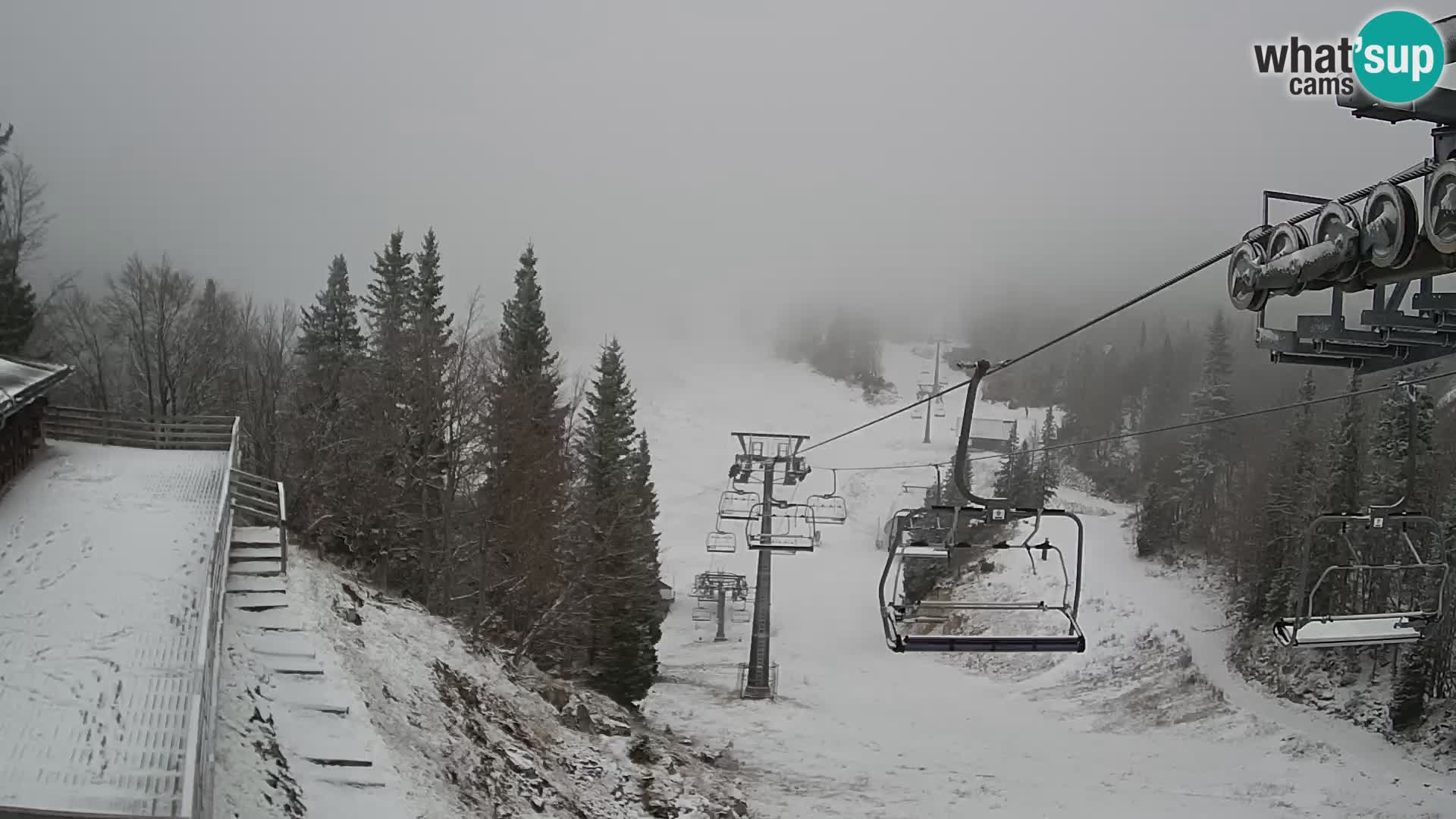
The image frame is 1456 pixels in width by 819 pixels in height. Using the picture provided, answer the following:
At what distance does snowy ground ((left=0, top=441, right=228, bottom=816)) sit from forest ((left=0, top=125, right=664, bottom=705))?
544 centimetres

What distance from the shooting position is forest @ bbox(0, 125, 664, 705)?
2733 centimetres

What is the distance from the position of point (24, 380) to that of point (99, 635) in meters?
12.9

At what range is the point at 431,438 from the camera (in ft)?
93.6

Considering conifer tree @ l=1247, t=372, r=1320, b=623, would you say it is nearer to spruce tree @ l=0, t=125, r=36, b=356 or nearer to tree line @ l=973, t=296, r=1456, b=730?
tree line @ l=973, t=296, r=1456, b=730

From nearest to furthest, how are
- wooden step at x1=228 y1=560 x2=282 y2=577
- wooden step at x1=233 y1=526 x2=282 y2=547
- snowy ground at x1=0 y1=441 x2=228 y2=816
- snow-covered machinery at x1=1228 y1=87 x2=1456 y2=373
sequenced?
snow-covered machinery at x1=1228 y1=87 x2=1456 y2=373, snowy ground at x1=0 y1=441 x2=228 y2=816, wooden step at x1=228 y1=560 x2=282 y2=577, wooden step at x1=233 y1=526 x2=282 y2=547

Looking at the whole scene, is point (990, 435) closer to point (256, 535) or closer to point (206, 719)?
point (256, 535)

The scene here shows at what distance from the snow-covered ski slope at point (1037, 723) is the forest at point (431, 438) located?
4901 millimetres

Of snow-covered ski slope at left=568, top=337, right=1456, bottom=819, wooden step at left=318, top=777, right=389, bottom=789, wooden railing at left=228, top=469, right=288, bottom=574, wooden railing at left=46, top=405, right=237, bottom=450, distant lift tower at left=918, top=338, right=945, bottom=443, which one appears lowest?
snow-covered ski slope at left=568, top=337, right=1456, bottom=819

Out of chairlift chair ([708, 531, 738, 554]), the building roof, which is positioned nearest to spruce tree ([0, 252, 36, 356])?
chairlift chair ([708, 531, 738, 554])

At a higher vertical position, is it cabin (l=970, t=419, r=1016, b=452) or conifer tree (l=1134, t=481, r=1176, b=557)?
cabin (l=970, t=419, r=1016, b=452)

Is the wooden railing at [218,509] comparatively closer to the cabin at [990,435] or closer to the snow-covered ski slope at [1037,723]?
the snow-covered ski slope at [1037,723]

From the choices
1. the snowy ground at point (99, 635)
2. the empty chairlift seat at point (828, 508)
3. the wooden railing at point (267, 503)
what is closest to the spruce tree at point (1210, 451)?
the empty chairlift seat at point (828, 508)

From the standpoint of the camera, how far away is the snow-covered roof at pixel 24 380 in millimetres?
18406

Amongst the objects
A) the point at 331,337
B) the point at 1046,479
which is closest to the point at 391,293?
the point at 331,337
